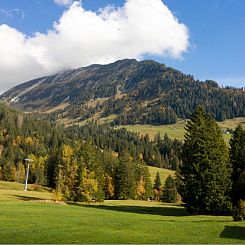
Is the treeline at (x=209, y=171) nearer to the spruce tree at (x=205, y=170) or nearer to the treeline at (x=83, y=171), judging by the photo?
the spruce tree at (x=205, y=170)

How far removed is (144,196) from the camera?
12231 centimetres

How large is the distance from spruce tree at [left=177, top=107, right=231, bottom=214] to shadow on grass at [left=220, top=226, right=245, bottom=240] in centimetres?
1854

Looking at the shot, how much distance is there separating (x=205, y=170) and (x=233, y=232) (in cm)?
2340

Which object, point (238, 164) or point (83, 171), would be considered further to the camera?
point (83, 171)

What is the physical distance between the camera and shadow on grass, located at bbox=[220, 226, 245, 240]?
98.9 feet

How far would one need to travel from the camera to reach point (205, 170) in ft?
181

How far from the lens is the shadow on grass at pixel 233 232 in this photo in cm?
3014

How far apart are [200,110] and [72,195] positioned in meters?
37.5

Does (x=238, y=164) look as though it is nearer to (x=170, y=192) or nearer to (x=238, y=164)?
(x=238, y=164)

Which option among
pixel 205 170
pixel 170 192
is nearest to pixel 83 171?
pixel 205 170

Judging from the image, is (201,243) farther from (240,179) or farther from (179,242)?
(240,179)

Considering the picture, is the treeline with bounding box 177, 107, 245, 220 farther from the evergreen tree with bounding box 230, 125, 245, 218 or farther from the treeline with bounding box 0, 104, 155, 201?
the treeline with bounding box 0, 104, 155, 201

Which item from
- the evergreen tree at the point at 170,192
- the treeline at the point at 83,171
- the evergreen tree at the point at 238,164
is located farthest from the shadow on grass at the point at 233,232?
the evergreen tree at the point at 170,192

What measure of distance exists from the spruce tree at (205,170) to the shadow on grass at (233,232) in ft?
60.8
